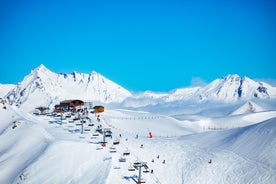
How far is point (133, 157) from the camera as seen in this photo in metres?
59.9

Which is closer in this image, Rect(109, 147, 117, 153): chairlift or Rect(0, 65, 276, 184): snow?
Rect(0, 65, 276, 184): snow

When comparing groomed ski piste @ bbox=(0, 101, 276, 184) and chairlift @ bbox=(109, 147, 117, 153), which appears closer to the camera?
groomed ski piste @ bbox=(0, 101, 276, 184)

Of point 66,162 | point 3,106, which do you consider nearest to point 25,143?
point 66,162

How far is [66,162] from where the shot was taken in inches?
2226

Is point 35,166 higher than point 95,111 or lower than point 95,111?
lower

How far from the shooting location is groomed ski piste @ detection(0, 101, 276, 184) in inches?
2046

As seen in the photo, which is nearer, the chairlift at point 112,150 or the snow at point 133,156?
the snow at point 133,156

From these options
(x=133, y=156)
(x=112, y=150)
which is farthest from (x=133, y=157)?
(x=112, y=150)

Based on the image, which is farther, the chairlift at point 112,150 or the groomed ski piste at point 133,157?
the chairlift at point 112,150

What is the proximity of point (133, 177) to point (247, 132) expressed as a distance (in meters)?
24.4

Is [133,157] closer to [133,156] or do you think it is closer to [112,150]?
[133,156]

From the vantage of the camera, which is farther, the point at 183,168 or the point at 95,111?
the point at 95,111

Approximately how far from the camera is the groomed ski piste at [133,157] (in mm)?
51969

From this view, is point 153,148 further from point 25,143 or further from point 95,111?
point 95,111
